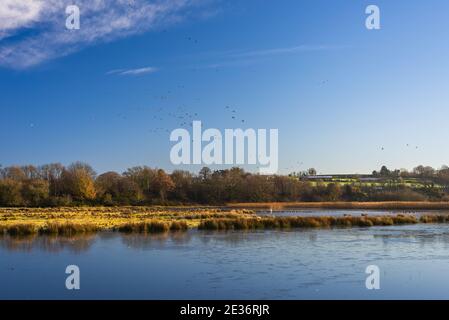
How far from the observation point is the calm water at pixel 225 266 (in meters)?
12.2

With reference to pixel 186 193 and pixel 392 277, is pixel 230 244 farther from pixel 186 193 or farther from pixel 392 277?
pixel 186 193

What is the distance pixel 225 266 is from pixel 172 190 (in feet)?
217

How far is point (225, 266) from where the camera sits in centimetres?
1538

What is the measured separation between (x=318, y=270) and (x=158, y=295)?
497 cm

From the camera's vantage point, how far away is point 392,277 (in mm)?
13992

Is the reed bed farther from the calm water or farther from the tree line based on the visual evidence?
the tree line

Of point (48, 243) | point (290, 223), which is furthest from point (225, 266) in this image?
point (290, 223)

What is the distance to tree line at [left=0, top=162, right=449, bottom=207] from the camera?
68125 millimetres

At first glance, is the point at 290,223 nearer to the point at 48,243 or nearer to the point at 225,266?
the point at 48,243

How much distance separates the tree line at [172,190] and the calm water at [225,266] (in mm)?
47316

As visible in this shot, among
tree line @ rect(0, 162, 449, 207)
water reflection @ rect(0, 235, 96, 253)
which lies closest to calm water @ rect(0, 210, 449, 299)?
water reflection @ rect(0, 235, 96, 253)

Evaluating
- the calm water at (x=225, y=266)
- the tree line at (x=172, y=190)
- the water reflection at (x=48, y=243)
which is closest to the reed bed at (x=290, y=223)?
the calm water at (x=225, y=266)
